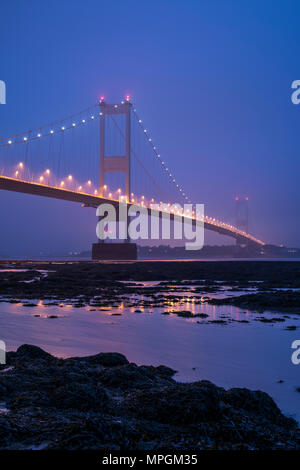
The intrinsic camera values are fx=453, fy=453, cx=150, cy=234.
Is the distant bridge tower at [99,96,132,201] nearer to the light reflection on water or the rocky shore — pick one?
the light reflection on water

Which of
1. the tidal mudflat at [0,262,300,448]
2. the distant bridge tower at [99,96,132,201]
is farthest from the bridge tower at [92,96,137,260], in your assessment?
the tidal mudflat at [0,262,300,448]

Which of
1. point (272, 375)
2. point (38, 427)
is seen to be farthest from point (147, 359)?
point (38, 427)

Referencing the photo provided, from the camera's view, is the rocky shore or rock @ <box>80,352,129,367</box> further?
rock @ <box>80,352,129,367</box>

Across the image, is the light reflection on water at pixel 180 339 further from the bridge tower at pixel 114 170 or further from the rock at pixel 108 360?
the bridge tower at pixel 114 170

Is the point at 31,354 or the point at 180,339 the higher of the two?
the point at 31,354

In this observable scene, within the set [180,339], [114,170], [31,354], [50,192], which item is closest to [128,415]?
[31,354]

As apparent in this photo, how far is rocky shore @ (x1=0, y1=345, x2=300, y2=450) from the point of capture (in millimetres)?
2176

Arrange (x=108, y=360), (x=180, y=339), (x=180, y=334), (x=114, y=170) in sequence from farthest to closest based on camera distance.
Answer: (x=114, y=170) < (x=180, y=334) < (x=180, y=339) < (x=108, y=360)

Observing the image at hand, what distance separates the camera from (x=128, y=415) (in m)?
2.67

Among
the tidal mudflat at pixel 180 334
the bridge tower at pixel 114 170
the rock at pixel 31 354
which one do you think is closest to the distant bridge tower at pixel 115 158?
the bridge tower at pixel 114 170

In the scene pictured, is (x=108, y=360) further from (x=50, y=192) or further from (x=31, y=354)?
(x=50, y=192)

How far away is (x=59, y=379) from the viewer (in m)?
3.11

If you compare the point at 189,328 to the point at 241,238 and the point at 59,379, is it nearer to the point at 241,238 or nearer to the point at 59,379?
the point at 59,379
